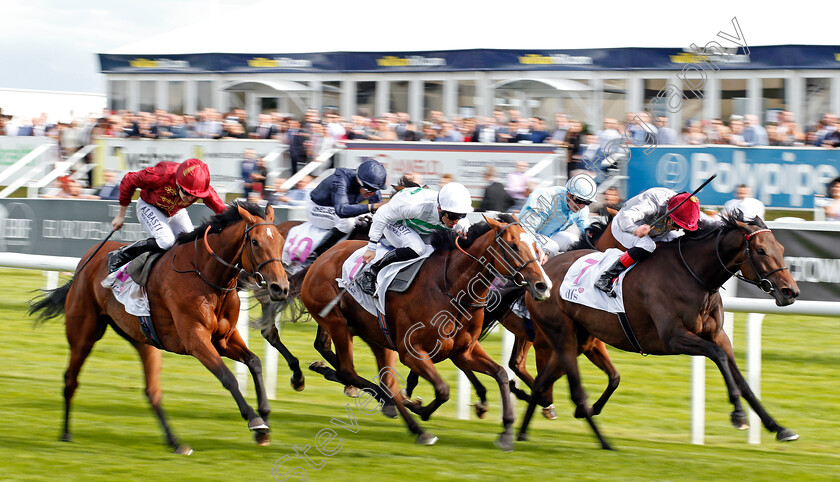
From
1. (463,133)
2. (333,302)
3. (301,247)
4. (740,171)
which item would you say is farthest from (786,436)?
(463,133)

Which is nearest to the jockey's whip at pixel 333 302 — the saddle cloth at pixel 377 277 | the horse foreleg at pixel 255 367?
the saddle cloth at pixel 377 277

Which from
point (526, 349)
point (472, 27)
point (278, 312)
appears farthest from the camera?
point (472, 27)

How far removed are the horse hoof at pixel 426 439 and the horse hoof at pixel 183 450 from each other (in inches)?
49.8

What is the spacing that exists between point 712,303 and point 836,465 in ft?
3.59

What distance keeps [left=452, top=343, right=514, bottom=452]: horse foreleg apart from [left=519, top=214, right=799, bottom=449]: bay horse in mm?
449

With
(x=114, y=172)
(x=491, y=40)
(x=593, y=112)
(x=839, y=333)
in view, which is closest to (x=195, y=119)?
(x=114, y=172)

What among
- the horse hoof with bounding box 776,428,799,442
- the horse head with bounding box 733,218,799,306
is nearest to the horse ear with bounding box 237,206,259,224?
the horse head with bounding box 733,218,799,306

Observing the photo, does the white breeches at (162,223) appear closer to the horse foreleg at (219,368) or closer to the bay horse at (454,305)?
the horse foreleg at (219,368)

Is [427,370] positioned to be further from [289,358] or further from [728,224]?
[728,224]

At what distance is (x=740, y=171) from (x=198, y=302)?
5.88m

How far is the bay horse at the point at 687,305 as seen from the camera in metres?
5.66

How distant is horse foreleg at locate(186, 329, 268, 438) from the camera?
5.39 metres

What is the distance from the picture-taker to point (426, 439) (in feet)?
19.0

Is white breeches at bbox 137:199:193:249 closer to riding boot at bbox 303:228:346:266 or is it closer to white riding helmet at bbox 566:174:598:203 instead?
riding boot at bbox 303:228:346:266
